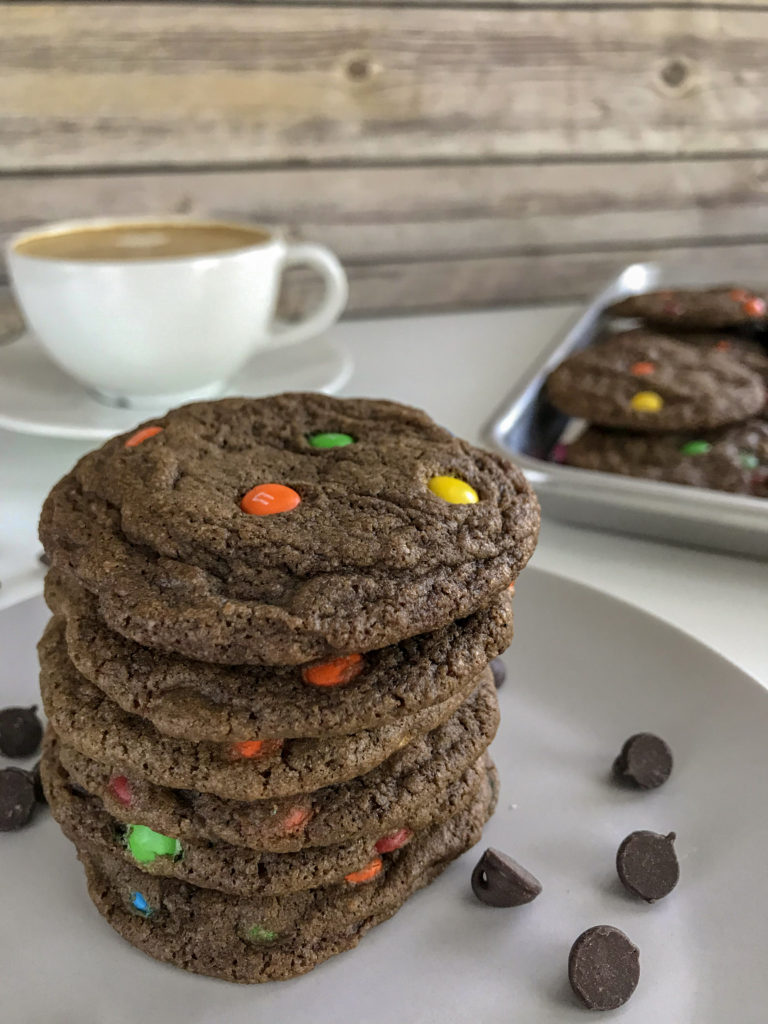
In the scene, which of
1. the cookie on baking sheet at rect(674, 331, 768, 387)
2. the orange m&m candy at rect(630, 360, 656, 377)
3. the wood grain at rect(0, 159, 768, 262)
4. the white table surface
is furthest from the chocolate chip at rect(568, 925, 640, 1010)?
the wood grain at rect(0, 159, 768, 262)

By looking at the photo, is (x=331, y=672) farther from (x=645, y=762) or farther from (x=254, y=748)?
(x=645, y=762)

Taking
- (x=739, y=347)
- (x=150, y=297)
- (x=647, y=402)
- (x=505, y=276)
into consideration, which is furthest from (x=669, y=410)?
(x=505, y=276)

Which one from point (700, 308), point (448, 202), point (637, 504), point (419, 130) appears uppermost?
point (419, 130)

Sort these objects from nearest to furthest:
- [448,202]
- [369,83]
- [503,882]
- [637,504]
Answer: [503,882] → [637,504] → [369,83] → [448,202]

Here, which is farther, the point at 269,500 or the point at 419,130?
the point at 419,130

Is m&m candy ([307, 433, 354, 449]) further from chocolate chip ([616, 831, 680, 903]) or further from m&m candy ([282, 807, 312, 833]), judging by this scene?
chocolate chip ([616, 831, 680, 903])

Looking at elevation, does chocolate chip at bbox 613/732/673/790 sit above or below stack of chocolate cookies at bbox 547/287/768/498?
below

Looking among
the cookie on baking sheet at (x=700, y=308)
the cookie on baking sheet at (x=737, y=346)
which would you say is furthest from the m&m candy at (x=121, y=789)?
the cookie on baking sheet at (x=700, y=308)

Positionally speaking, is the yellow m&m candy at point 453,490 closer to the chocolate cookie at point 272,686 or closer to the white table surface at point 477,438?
the chocolate cookie at point 272,686
